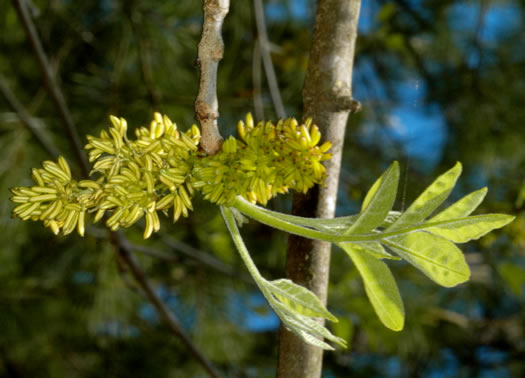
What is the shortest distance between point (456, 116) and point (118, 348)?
1.32m

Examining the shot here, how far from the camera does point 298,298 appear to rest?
13.5 inches

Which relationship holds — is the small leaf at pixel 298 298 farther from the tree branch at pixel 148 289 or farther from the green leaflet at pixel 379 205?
the tree branch at pixel 148 289

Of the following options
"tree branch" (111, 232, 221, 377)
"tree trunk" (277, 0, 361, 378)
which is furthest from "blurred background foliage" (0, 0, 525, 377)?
"tree trunk" (277, 0, 361, 378)

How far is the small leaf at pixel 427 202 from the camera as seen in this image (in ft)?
1.12

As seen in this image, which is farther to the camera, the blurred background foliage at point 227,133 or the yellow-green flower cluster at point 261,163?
the blurred background foliage at point 227,133

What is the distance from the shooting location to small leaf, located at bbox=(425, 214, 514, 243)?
34 centimetres

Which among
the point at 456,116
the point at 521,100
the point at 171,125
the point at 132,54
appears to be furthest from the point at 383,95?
the point at 171,125

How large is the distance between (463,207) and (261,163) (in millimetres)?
129

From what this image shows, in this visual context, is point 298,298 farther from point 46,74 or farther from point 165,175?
point 46,74

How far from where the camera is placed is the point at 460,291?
190cm

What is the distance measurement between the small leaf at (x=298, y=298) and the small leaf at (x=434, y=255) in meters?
0.06

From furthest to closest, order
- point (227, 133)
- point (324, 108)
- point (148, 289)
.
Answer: point (227, 133) → point (148, 289) → point (324, 108)

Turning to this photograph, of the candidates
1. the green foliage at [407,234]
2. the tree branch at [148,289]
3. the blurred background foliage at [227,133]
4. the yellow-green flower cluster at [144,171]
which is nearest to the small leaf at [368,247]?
the green foliage at [407,234]

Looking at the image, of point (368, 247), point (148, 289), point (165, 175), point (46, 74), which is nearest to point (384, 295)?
point (368, 247)
